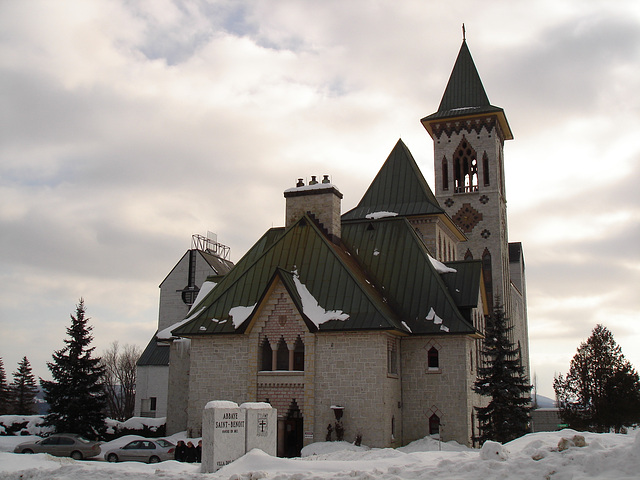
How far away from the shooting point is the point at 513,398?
29.8 meters

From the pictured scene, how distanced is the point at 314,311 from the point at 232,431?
426 inches

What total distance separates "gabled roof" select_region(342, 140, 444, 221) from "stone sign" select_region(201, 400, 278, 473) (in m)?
21.6

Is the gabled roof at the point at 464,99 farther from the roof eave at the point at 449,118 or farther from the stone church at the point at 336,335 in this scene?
the stone church at the point at 336,335

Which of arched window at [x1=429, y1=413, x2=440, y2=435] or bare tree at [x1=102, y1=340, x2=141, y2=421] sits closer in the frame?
arched window at [x1=429, y1=413, x2=440, y2=435]

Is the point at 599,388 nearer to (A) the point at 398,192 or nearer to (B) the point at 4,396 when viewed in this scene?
(A) the point at 398,192

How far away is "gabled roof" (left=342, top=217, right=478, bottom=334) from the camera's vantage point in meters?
31.1

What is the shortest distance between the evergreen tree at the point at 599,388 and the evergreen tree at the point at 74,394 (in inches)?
1005

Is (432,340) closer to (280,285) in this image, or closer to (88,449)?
(280,285)

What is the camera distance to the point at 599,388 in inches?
1463

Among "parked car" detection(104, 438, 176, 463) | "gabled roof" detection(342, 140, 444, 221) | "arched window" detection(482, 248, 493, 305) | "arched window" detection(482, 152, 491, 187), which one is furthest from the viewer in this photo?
"arched window" detection(482, 152, 491, 187)

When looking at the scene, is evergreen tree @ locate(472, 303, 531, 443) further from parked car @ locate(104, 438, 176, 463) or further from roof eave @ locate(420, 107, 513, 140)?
roof eave @ locate(420, 107, 513, 140)

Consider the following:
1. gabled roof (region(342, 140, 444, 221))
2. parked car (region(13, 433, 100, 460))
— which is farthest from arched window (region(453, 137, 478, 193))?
parked car (region(13, 433, 100, 460))

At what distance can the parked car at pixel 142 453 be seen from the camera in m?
27.9

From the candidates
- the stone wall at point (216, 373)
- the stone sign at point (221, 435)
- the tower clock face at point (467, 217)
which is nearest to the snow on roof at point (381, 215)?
the stone wall at point (216, 373)
